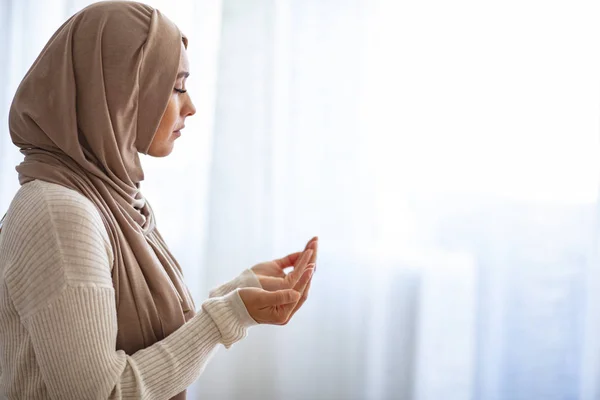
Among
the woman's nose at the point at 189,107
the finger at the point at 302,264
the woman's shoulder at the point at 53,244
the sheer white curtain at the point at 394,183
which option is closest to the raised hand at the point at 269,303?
the finger at the point at 302,264

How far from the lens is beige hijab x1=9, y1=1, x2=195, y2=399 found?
3.51ft

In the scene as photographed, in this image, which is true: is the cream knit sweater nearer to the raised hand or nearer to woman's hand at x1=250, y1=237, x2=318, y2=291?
the raised hand

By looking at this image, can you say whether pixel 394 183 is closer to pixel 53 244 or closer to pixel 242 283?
pixel 242 283

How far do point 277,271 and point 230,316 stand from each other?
38 cm

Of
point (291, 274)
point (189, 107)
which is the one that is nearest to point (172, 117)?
point (189, 107)

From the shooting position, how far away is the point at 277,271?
145 centimetres

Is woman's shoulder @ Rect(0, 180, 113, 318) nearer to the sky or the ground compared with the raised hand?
nearer to the sky

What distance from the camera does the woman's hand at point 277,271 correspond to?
132 cm

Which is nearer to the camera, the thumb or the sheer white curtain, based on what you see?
the thumb

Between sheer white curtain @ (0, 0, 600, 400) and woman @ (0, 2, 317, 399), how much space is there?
3.33ft

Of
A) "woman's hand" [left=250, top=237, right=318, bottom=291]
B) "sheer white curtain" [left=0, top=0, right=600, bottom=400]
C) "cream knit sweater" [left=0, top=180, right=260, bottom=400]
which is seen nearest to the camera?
"cream knit sweater" [left=0, top=180, right=260, bottom=400]

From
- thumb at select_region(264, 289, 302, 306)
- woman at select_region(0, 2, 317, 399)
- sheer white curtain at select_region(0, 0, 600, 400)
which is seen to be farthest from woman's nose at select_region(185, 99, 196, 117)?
sheer white curtain at select_region(0, 0, 600, 400)

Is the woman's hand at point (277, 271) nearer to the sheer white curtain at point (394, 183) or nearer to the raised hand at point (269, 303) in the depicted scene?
the raised hand at point (269, 303)

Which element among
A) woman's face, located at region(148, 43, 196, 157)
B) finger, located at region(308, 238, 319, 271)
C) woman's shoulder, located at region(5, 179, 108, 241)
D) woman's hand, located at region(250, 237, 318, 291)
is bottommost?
woman's hand, located at region(250, 237, 318, 291)
